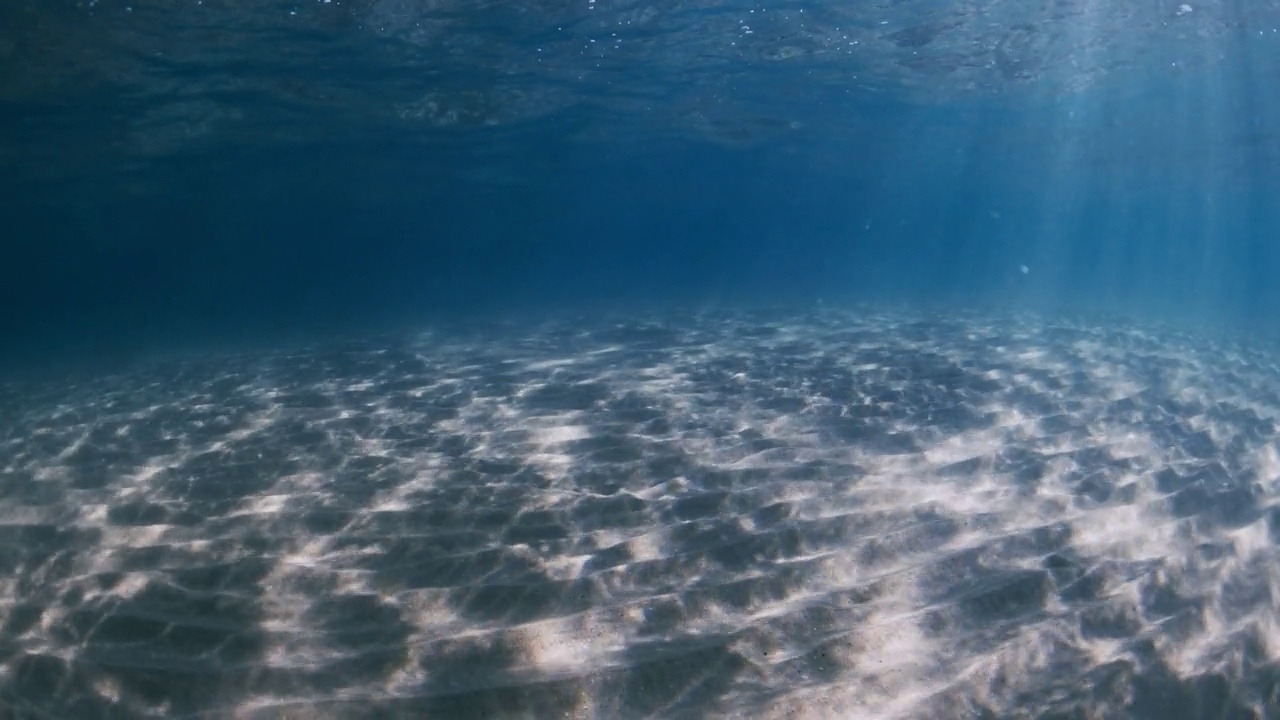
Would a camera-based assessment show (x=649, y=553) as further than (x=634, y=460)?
No

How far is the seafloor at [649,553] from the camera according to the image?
173 inches

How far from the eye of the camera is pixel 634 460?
7727 millimetres

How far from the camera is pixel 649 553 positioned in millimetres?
5758

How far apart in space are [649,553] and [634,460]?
6.64 feet

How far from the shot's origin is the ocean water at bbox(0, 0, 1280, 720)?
454 cm

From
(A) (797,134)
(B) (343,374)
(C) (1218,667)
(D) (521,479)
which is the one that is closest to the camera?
(C) (1218,667)

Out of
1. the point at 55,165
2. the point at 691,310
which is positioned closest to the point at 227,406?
the point at 691,310

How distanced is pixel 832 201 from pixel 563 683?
7989cm

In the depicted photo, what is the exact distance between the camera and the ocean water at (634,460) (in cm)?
454

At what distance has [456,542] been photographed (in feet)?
19.7

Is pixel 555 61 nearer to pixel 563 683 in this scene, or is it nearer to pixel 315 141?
pixel 315 141

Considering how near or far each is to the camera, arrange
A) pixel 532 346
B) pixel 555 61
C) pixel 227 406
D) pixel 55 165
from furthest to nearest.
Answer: pixel 55 165
pixel 555 61
pixel 532 346
pixel 227 406

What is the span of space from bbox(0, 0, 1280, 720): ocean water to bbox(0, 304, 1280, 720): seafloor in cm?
4

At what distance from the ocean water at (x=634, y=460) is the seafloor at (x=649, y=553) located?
0.04 metres
